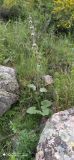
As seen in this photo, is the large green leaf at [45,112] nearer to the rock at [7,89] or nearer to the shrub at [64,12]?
the rock at [7,89]

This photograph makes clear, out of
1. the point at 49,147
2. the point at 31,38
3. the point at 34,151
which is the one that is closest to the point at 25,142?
the point at 34,151

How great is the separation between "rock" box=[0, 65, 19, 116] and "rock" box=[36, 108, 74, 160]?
65cm

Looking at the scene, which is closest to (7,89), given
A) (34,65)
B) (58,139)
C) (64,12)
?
(34,65)

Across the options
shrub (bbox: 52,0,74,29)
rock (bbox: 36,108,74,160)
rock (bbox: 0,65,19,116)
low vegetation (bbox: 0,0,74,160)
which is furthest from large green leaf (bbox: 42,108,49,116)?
shrub (bbox: 52,0,74,29)

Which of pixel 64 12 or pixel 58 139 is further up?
pixel 64 12

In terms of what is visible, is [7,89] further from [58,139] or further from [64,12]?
[64,12]

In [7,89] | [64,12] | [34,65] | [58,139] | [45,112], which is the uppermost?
[64,12]

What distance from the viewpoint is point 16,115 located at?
14.4 feet

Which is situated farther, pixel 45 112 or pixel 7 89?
pixel 7 89

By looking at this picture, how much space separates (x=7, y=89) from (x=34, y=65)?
1.65 feet

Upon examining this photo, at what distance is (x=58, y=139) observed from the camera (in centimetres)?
367

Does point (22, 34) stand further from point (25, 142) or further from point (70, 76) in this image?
point (25, 142)

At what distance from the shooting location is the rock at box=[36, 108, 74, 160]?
3.55 meters

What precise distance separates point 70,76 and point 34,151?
3.35 ft
